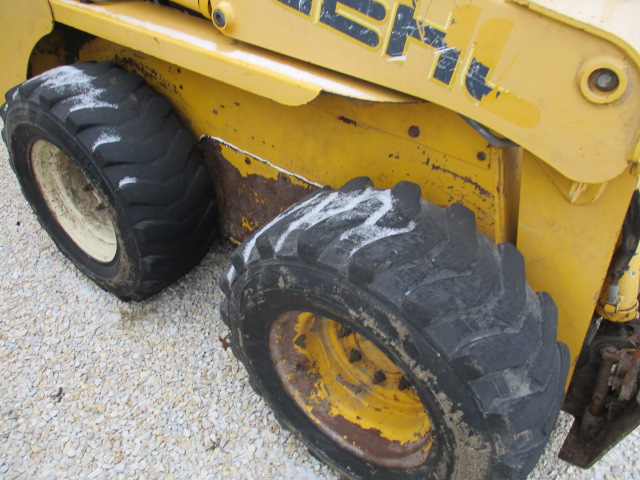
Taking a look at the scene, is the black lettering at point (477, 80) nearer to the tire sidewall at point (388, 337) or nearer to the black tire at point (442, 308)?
the black tire at point (442, 308)

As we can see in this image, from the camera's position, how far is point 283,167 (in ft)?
6.56

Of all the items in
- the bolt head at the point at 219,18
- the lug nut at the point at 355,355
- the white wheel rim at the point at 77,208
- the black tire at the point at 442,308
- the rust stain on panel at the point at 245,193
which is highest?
the bolt head at the point at 219,18

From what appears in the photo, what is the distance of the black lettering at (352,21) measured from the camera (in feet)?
4.55

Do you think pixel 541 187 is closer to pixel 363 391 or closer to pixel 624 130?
pixel 624 130

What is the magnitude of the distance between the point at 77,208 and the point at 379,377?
1.67 m

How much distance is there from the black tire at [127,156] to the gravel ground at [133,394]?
22 centimetres

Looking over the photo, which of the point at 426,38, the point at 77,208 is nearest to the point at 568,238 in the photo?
the point at 426,38

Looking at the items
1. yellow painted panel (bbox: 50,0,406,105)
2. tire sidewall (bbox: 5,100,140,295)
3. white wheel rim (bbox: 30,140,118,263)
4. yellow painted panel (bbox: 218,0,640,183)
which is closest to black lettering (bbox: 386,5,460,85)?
yellow painted panel (bbox: 218,0,640,183)

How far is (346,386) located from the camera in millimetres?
1961

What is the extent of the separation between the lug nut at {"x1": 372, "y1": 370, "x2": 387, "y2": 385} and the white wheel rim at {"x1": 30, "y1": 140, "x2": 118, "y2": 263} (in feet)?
4.40

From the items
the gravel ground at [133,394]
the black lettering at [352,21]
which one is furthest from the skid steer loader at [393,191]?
the gravel ground at [133,394]

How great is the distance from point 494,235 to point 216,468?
130 cm

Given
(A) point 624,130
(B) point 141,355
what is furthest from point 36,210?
(A) point 624,130

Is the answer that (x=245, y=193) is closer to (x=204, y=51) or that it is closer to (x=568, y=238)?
(x=204, y=51)
